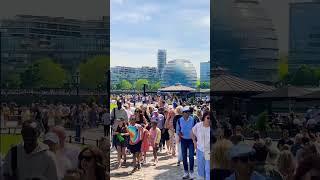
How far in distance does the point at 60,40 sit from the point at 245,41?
2226 millimetres

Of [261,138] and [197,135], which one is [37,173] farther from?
[197,135]

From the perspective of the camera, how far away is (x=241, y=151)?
5.83 meters

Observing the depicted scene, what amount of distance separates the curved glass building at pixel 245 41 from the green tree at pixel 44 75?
1845mm

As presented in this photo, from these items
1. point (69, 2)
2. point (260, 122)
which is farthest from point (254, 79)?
point (69, 2)

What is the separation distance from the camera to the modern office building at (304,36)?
587 cm

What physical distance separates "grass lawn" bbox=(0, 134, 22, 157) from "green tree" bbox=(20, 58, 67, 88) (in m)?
0.61

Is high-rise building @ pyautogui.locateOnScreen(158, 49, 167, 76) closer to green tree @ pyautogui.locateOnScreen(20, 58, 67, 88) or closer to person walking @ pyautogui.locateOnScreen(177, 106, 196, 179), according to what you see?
person walking @ pyautogui.locateOnScreen(177, 106, 196, 179)

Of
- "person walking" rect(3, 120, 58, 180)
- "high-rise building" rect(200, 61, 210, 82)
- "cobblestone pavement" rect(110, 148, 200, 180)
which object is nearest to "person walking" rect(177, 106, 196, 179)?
"cobblestone pavement" rect(110, 148, 200, 180)

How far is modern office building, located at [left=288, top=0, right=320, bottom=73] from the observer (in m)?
5.87

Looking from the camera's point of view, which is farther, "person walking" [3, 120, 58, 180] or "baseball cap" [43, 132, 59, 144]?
"baseball cap" [43, 132, 59, 144]

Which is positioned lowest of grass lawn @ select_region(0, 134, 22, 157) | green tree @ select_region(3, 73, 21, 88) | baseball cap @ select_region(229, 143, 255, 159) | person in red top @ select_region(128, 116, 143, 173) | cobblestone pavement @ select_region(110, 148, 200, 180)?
cobblestone pavement @ select_region(110, 148, 200, 180)

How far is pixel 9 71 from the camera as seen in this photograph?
5715 mm

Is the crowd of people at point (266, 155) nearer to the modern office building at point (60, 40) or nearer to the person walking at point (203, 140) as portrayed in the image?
the person walking at point (203, 140)

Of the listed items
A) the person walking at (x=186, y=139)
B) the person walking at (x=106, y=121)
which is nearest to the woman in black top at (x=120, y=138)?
the person walking at (x=186, y=139)
